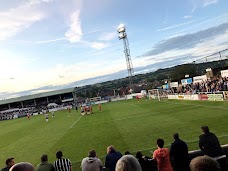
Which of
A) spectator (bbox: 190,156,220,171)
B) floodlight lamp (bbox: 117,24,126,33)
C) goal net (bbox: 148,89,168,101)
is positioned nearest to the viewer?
spectator (bbox: 190,156,220,171)

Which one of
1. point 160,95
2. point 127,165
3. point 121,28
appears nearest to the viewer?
point 127,165

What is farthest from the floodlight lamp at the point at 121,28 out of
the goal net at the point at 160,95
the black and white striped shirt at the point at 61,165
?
the black and white striped shirt at the point at 61,165

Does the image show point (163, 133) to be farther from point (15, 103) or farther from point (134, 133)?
point (15, 103)

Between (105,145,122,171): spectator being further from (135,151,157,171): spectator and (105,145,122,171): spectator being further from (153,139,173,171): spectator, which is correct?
(153,139,173,171): spectator

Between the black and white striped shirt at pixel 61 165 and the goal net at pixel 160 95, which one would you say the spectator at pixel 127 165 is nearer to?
the black and white striped shirt at pixel 61 165

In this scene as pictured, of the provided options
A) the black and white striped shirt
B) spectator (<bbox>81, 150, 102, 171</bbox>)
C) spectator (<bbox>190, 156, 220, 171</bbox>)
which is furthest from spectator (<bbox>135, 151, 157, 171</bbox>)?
spectator (<bbox>190, 156, 220, 171</bbox>)

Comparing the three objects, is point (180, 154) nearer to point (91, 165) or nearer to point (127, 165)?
point (91, 165)

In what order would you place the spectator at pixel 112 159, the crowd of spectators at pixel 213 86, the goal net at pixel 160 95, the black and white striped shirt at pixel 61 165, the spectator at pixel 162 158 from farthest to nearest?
the goal net at pixel 160 95, the crowd of spectators at pixel 213 86, the black and white striped shirt at pixel 61 165, the spectator at pixel 112 159, the spectator at pixel 162 158

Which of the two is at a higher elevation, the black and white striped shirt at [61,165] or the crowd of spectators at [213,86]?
the crowd of spectators at [213,86]

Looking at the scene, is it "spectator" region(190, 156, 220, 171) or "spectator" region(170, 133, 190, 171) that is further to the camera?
"spectator" region(170, 133, 190, 171)

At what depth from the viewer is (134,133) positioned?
2069cm

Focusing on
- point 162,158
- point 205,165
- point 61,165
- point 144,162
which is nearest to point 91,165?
point 61,165

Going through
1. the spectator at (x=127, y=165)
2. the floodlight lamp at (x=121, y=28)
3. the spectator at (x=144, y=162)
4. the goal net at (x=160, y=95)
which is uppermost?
the floodlight lamp at (x=121, y=28)

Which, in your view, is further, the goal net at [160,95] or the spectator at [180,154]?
the goal net at [160,95]
